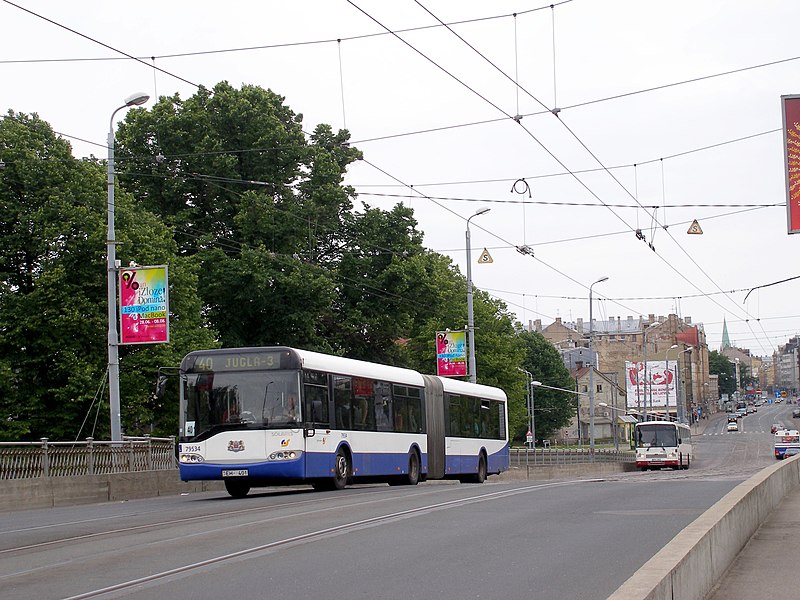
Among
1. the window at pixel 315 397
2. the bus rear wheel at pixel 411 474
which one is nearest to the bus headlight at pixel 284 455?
the window at pixel 315 397

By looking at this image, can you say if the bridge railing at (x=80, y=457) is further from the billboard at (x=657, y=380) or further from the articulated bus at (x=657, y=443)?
the billboard at (x=657, y=380)

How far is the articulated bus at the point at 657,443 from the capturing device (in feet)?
221

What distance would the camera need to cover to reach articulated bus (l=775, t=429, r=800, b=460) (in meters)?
81.1

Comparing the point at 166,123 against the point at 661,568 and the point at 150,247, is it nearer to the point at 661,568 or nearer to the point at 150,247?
the point at 150,247

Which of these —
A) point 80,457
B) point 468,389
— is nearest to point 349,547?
point 80,457

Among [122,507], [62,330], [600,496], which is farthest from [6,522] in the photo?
[62,330]

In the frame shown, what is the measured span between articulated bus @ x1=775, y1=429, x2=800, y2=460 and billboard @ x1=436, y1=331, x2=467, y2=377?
3842 cm

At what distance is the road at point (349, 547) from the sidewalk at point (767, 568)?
2.71ft

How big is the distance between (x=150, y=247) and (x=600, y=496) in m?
25.4

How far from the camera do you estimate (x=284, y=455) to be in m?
22.6

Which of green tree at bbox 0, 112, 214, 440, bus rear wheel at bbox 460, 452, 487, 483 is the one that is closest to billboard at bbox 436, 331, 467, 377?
green tree at bbox 0, 112, 214, 440

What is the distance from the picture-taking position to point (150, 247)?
42625 mm

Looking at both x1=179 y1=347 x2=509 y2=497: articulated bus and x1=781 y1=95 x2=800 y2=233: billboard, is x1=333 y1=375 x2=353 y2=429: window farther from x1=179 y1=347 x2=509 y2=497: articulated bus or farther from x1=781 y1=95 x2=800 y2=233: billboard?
x1=781 y1=95 x2=800 y2=233: billboard

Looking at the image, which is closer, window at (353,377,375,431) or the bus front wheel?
the bus front wheel
